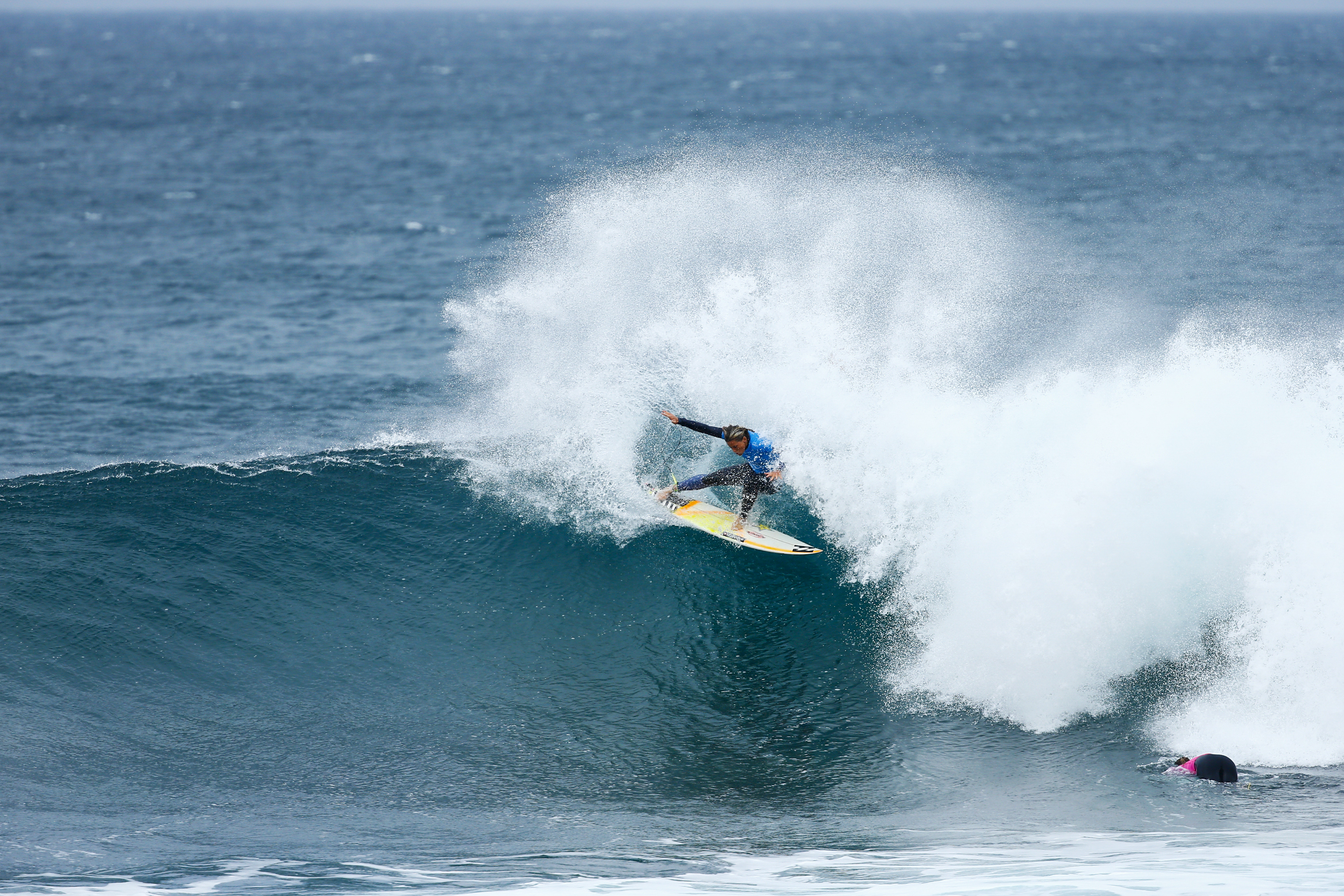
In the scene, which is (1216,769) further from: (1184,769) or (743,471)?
(743,471)

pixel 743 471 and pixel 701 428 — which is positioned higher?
pixel 701 428

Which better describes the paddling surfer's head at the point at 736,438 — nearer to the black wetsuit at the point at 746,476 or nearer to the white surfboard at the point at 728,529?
the black wetsuit at the point at 746,476

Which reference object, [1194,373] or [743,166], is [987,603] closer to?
[1194,373]

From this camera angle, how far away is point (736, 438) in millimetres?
13820

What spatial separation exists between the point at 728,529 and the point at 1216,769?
6275 mm

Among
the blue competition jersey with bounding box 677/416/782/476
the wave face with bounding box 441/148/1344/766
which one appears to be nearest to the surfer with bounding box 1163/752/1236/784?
the wave face with bounding box 441/148/1344/766

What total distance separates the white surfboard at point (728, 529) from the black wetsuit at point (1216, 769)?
506 centimetres

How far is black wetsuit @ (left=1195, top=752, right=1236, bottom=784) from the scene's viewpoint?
1049 cm

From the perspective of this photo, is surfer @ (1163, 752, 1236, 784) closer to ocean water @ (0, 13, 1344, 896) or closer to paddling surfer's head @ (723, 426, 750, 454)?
ocean water @ (0, 13, 1344, 896)

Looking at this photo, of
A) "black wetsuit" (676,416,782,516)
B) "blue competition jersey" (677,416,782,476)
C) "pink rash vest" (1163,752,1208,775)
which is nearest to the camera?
"pink rash vest" (1163,752,1208,775)

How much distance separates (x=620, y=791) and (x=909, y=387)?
709 centimetres

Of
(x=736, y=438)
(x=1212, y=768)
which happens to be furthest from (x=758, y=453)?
(x=1212, y=768)

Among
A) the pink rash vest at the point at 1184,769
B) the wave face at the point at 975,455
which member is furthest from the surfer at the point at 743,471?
the pink rash vest at the point at 1184,769

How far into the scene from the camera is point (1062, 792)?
10742 mm
